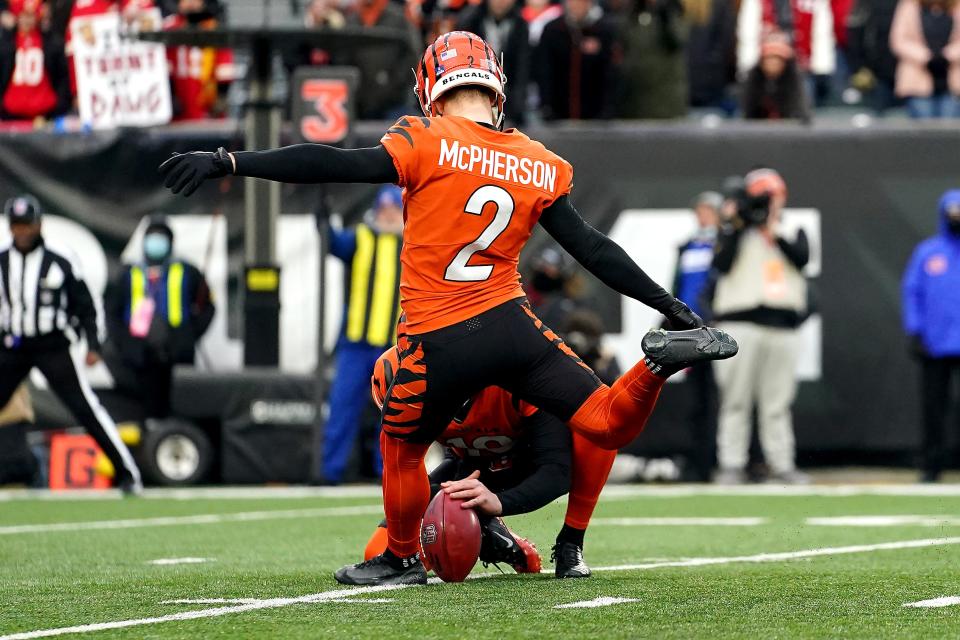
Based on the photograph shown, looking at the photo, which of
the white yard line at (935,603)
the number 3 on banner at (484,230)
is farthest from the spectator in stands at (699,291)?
the white yard line at (935,603)

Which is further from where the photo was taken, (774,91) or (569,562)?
(774,91)

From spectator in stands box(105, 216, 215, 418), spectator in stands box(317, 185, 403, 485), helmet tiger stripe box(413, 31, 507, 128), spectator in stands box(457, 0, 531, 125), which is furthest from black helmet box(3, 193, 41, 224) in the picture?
helmet tiger stripe box(413, 31, 507, 128)

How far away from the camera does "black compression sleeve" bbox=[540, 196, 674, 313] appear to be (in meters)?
5.46

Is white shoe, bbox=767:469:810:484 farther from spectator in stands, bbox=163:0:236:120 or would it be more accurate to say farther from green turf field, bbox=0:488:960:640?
spectator in stands, bbox=163:0:236:120

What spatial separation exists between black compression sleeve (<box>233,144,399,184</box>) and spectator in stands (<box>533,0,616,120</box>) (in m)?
8.20

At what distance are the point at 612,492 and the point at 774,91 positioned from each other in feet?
11.9

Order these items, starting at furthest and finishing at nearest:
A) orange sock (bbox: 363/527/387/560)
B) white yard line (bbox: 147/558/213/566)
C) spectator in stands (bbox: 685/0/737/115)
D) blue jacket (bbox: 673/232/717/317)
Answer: spectator in stands (bbox: 685/0/737/115), blue jacket (bbox: 673/232/717/317), white yard line (bbox: 147/558/213/566), orange sock (bbox: 363/527/387/560)

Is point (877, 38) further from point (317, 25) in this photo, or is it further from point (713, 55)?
point (317, 25)

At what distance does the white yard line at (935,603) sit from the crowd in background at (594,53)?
8.18 meters

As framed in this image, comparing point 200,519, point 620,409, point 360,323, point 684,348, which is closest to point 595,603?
point 620,409

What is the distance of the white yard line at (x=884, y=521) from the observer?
843 cm

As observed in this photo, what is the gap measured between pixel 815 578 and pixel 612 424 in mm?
998

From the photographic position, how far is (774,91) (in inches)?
517

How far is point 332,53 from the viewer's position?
44.0 ft
